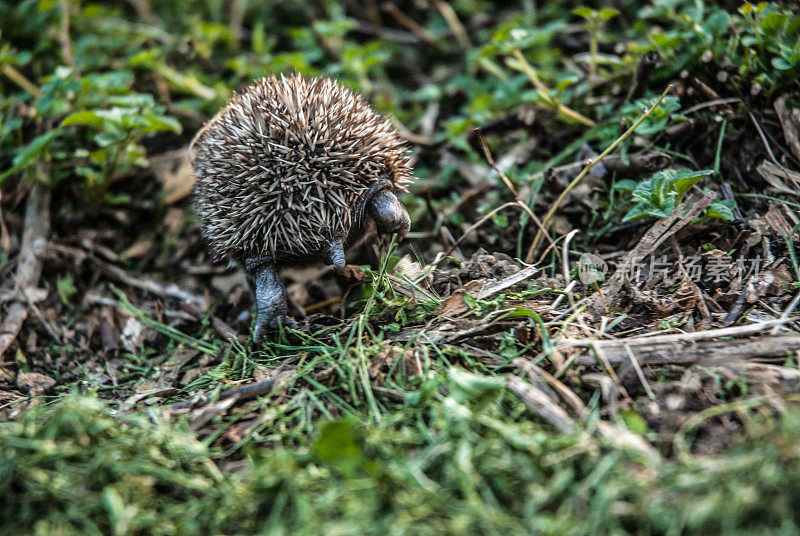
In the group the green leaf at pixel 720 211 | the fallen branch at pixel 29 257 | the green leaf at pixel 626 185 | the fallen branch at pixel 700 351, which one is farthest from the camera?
the fallen branch at pixel 29 257

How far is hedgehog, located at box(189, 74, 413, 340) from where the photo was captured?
3.33 m

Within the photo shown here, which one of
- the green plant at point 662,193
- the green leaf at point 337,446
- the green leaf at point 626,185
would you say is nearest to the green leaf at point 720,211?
the green plant at point 662,193

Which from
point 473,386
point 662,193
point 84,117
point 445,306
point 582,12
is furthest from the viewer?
point 582,12

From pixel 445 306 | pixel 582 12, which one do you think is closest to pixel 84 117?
pixel 445 306

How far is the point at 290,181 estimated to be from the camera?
10.9ft

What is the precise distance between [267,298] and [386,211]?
2.92ft

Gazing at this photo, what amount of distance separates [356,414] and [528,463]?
2.94 feet

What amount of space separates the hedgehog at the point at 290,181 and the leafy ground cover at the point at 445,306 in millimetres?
318

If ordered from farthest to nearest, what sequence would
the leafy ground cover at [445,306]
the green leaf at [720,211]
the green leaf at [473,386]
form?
the green leaf at [720,211]
the green leaf at [473,386]
the leafy ground cover at [445,306]

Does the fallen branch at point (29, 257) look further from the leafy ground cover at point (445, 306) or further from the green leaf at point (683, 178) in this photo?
the green leaf at point (683, 178)

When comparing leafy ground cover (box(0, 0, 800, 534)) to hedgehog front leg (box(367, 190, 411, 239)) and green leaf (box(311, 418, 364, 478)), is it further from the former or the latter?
hedgehog front leg (box(367, 190, 411, 239))

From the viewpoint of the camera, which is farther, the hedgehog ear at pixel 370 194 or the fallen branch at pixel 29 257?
the fallen branch at pixel 29 257

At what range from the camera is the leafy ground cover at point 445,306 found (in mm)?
2297

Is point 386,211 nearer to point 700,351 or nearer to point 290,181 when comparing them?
point 290,181
